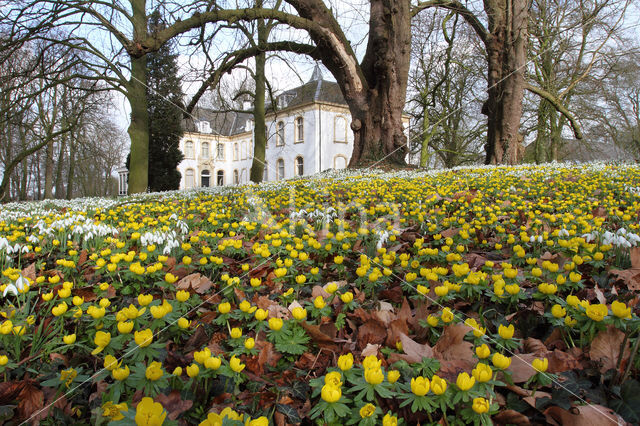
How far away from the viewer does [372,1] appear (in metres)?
10.3

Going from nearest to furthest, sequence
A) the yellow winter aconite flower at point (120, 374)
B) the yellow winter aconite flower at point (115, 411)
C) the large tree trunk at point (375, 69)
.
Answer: the yellow winter aconite flower at point (115, 411) → the yellow winter aconite flower at point (120, 374) → the large tree trunk at point (375, 69)

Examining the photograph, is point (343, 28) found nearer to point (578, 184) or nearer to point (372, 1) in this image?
point (372, 1)

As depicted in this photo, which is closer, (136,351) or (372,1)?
(136,351)

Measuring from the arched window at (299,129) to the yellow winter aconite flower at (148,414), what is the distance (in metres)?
35.9

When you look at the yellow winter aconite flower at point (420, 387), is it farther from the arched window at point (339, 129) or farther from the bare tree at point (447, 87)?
the arched window at point (339, 129)

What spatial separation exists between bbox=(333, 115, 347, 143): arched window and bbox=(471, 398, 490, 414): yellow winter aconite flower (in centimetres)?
3464

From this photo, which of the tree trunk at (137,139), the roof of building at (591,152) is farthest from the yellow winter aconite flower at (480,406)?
the roof of building at (591,152)

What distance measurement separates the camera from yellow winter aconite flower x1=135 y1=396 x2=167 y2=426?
935 millimetres

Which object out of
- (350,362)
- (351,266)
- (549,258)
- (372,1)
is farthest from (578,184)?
(372,1)

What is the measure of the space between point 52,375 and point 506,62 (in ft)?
45.6

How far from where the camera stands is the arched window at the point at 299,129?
119ft

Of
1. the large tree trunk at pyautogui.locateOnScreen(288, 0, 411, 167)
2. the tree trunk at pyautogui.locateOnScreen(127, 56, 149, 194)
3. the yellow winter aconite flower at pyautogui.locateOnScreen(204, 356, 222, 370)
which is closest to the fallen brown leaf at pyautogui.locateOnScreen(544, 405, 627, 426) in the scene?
the yellow winter aconite flower at pyautogui.locateOnScreen(204, 356, 222, 370)

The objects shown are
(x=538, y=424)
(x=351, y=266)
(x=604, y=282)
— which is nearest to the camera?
(x=538, y=424)

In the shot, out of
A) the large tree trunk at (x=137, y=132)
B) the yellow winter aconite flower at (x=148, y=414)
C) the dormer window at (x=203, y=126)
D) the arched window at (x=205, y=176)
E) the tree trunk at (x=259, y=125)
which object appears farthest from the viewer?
the arched window at (x=205, y=176)
